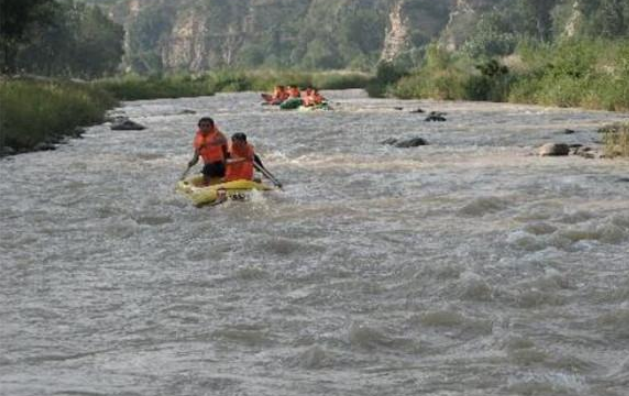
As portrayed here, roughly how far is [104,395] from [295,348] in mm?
1366

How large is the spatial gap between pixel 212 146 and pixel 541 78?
26611 mm

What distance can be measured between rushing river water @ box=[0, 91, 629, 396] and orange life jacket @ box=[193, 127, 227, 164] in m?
0.89

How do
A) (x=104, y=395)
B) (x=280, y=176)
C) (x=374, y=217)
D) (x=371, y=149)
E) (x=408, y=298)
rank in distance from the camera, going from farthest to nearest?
1. (x=371, y=149)
2. (x=280, y=176)
3. (x=374, y=217)
4. (x=408, y=298)
5. (x=104, y=395)

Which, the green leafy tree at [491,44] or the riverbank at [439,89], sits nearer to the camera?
the riverbank at [439,89]

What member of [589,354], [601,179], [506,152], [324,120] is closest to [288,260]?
[589,354]

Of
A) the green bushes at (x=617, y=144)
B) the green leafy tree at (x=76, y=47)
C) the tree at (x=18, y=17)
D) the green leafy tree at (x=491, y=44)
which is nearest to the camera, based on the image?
the green bushes at (x=617, y=144)

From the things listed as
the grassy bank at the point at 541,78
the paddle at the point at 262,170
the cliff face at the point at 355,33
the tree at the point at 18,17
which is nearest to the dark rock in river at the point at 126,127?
the tree at the point at 18,17

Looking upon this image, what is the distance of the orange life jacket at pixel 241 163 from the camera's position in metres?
13.4

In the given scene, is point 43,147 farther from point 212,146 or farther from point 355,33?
point 355,33

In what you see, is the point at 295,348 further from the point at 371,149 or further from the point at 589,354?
the point at 371,149

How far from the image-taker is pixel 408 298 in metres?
7.62

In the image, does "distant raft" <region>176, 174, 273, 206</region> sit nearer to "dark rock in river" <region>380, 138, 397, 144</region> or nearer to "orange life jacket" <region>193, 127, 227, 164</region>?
"orange life jacket" <region>193, 127, 227, 164</region>

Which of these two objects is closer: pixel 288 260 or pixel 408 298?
pixel 408 298

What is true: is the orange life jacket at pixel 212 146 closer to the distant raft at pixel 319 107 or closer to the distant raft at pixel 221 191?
the distant raft at pixel 221 191
